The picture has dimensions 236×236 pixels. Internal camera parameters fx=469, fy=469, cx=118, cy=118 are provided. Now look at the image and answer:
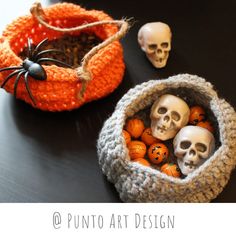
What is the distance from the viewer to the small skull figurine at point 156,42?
94 centimetres

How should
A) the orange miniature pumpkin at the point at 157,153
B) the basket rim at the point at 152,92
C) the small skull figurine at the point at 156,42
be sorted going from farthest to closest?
the small skull figurine at the point at 156,42 < the orange miniature pumpkin at the point at 157,153 < the basket rim at the point at 152,92

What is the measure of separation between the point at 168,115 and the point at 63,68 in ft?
0.69

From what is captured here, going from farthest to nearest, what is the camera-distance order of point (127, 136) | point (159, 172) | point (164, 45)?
point (164, 45), point (127, 136), point (159, 172)

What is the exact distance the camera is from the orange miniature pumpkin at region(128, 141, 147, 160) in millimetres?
838

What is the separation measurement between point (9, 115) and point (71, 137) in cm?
14

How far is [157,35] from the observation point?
938 mm

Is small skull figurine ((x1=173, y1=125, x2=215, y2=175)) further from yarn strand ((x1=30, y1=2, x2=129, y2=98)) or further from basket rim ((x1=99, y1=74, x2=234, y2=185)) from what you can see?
yarn strand ((x1=30, y1=2, x2=129, y2=98))

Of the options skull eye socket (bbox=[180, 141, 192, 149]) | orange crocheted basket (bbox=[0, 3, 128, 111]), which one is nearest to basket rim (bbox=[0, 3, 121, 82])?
orange crocheted basket (bbox=[0, 3, 128, 111])

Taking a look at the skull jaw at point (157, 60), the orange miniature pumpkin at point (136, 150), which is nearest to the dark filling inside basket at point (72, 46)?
the skull jaw at point (157, 60)

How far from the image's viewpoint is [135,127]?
0.86 meters

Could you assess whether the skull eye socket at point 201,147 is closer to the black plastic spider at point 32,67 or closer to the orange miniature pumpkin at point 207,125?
the orange miniature pumpkin at point 207,125

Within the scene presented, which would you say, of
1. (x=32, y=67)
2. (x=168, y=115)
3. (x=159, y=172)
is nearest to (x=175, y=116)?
(x=168, y=115)

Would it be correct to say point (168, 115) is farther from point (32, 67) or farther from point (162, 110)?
point (32, 67)

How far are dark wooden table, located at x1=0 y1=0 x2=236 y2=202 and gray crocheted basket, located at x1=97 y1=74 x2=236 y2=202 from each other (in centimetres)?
6
